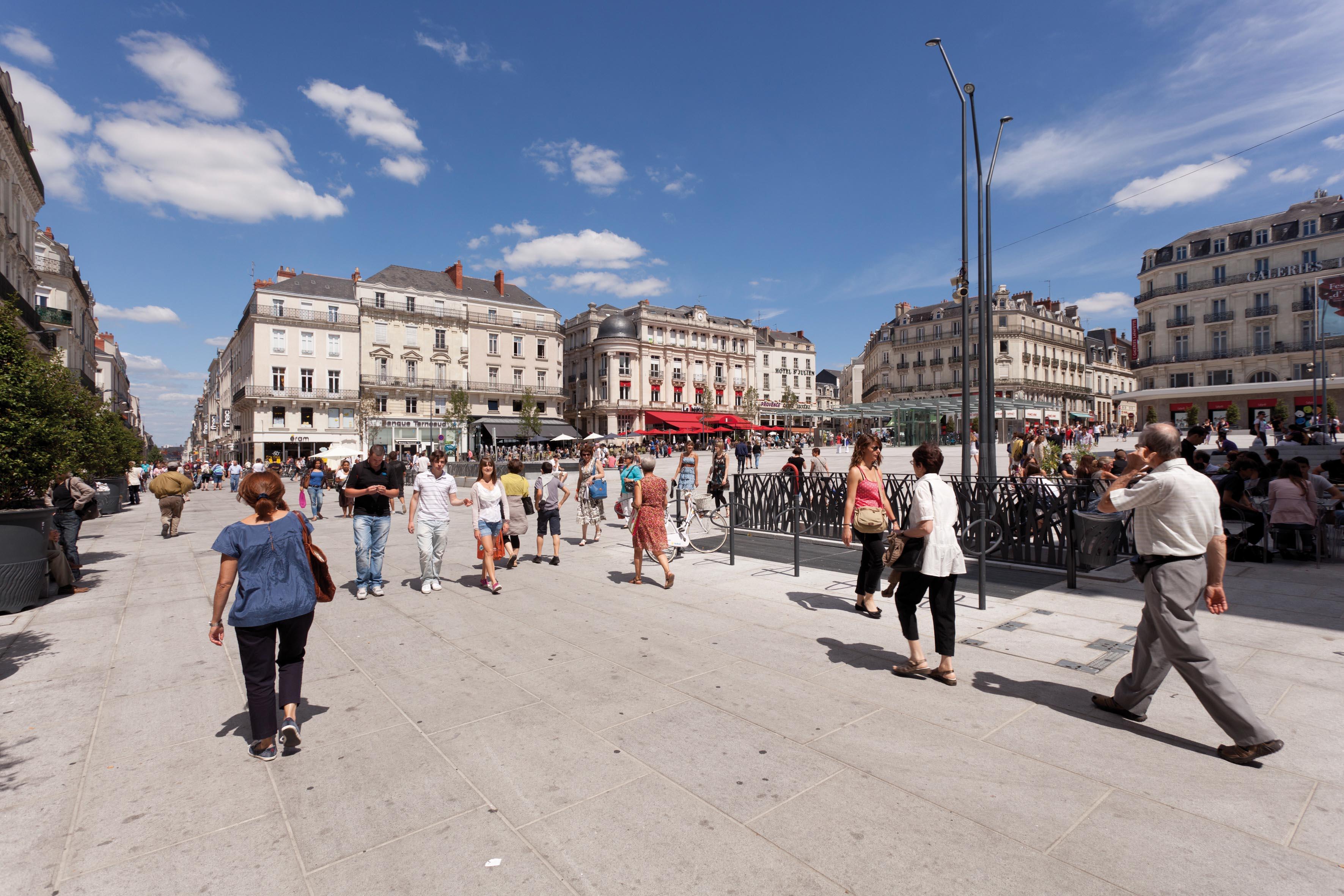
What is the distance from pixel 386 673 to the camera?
482 centimetres

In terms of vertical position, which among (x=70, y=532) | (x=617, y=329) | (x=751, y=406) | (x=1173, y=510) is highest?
(x=617, y=329)

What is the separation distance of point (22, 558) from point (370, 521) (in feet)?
11.5

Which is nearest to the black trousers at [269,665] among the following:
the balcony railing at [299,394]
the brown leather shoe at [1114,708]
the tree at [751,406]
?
the brown leather shoe at [1114,708]

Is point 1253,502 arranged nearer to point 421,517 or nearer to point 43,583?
point 421,517

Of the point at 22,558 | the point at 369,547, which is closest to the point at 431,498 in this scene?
the point at 369,547

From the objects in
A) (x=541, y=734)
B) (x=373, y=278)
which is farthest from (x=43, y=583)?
(x=373, y=278)

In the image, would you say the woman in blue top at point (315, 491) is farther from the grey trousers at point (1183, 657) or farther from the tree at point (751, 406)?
the tree at point (751, 406)

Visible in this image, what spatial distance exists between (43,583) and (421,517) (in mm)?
4246

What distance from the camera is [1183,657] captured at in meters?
3.37

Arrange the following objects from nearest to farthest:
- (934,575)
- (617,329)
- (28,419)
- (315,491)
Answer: (934,575), (28,419), (315,491), (617,329)

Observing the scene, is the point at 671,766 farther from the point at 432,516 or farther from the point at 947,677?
the point at 432,516

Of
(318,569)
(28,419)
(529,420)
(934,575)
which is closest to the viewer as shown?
(318,569)

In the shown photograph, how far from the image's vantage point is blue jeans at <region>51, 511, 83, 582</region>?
28.1ft

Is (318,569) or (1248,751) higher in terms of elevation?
(318,569)
